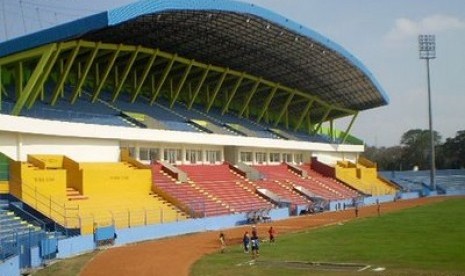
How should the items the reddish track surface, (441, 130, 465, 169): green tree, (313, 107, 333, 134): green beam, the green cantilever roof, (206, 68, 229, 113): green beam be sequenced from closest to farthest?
the reddish track surface, the green cantilever roof, (206, 68, 229, 113): green beam, (313, 107, 333, 134): green beam, (441, 130, 465, 169): green tree

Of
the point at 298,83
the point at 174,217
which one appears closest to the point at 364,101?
the point at 298,83

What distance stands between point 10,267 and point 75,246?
25.1ft

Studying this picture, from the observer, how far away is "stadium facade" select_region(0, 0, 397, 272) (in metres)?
37.4

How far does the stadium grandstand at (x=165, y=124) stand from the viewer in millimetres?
35156

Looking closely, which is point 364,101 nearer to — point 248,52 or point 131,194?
point 248,52

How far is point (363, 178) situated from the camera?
278 ft

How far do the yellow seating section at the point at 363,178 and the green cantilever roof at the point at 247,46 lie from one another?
26.0ft

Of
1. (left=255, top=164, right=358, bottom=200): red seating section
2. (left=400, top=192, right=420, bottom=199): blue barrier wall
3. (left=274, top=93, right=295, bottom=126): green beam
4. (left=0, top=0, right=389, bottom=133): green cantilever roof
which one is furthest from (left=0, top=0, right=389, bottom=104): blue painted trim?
(left=400, top=192, right=420, bottom=199): blue barrier wall

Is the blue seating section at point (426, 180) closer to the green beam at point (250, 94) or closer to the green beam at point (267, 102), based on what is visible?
the green beam at point (267, 102)

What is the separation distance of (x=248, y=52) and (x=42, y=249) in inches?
1405

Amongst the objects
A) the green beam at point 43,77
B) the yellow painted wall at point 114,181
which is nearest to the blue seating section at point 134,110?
the green beam at point 43,77

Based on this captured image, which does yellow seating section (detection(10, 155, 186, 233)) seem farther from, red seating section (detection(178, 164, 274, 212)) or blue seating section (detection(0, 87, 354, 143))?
red seating section (detection(178, 164, 274, 212))

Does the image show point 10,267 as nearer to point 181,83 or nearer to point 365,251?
point 365,251

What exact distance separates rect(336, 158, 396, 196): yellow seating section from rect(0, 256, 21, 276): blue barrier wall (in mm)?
58546
